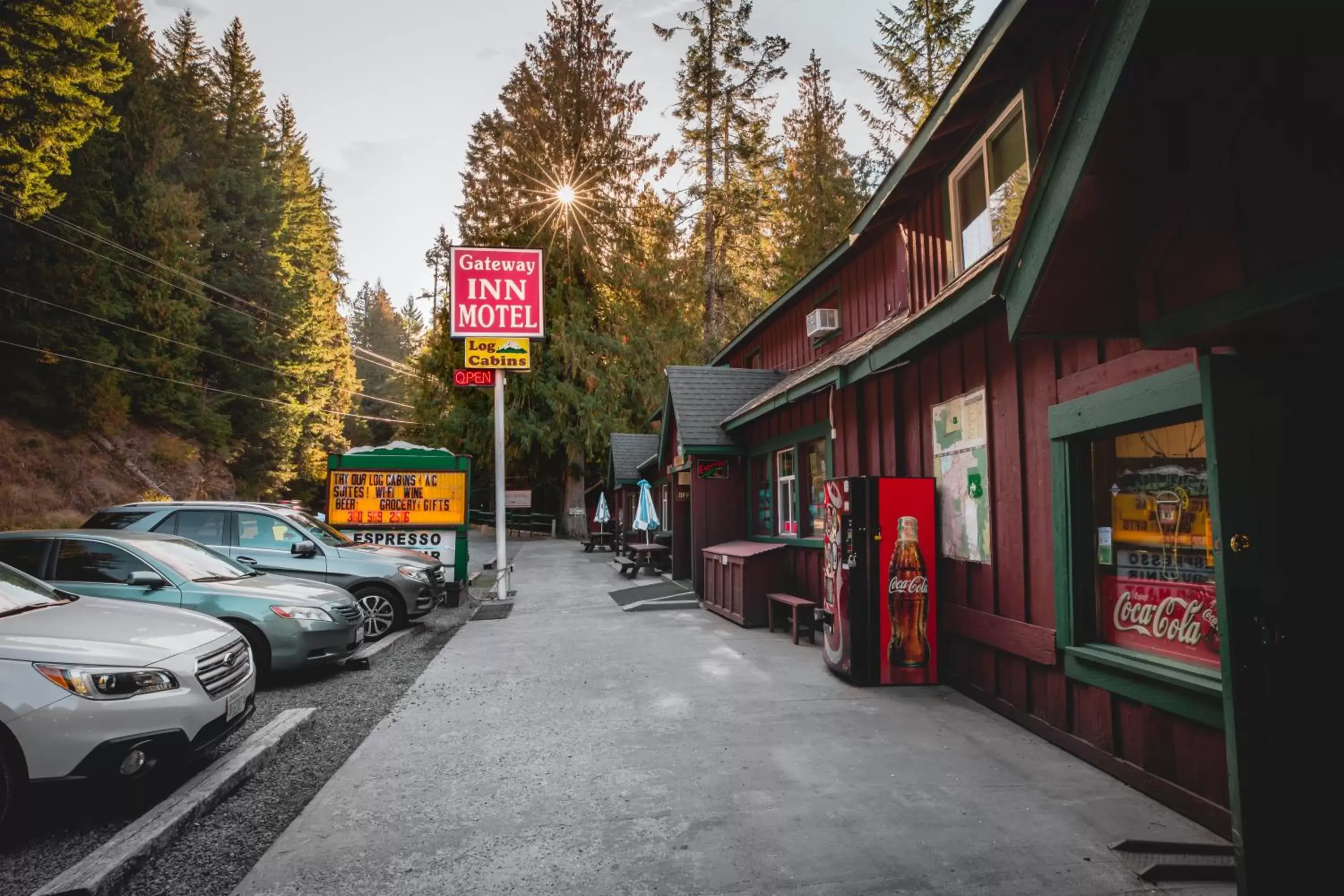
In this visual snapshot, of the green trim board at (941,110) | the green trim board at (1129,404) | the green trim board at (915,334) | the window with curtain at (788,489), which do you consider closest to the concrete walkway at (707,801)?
the green trim board at (1129,404)

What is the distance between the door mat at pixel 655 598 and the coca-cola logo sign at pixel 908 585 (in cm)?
627

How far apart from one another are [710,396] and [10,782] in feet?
39.1

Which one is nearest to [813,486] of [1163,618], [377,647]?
[1163,618]

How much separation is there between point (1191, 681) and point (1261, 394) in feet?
6.40

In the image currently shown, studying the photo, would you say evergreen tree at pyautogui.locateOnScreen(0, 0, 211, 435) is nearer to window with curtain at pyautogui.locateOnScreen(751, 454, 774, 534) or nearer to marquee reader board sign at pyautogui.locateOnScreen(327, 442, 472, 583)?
marquee reader board sign at pyautogui.locateOnScreen(327, 442, 472, 583)

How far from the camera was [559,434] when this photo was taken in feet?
106

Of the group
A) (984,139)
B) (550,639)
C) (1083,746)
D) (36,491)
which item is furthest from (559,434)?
(1083,746)

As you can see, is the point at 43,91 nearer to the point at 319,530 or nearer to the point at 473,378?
the point at 473,378

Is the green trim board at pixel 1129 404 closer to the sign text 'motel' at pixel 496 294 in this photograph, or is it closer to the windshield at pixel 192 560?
the windshield at pixel 192 560

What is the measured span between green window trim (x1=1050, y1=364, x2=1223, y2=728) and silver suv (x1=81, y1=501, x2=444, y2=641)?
8022 mm

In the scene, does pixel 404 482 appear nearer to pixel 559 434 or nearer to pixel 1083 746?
pixel 1083 746

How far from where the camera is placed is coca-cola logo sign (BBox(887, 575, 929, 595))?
647 centimetres

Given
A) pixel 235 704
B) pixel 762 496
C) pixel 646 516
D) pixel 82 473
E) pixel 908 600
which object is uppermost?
pixel 82 473

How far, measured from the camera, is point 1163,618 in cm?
421
